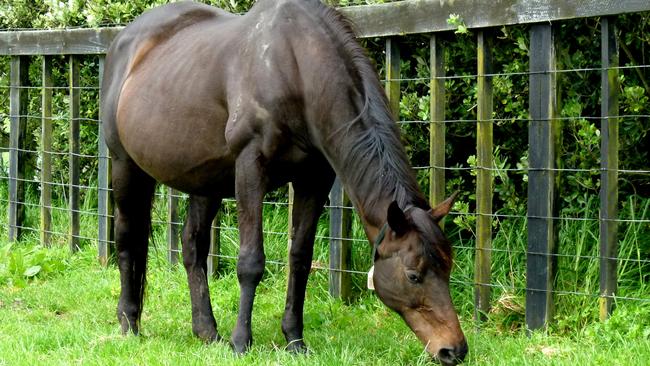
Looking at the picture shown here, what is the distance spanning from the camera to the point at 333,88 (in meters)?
5.53

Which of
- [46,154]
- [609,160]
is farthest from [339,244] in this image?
[46,154]

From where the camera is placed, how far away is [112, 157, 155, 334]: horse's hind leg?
6.96 meters

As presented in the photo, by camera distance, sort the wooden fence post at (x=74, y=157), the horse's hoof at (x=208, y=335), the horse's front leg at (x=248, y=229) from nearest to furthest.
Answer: the horse's front leg at (x=248, y=229) → the horse's hoof at (x=208, y=335) → the wooden fence post at (x=74, y=157)

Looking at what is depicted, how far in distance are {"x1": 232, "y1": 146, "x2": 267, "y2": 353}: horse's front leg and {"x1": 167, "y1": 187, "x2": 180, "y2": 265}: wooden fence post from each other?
9.79ft

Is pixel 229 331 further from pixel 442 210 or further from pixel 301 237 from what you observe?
pixel 442 210

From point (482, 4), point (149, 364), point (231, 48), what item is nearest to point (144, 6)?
point (231, 48)

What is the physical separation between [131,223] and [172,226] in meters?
1.70

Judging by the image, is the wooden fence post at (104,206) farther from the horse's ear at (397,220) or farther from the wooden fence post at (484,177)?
the horse's ear at (397,220)

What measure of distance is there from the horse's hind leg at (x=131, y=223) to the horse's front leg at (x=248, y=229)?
4.53 ft

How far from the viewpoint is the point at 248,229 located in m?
5.75

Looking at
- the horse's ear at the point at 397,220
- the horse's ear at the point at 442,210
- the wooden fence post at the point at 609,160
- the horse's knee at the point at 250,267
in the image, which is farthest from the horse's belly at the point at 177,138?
the wooden fence post at the point at 609,160

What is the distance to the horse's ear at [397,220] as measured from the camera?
4938 mm

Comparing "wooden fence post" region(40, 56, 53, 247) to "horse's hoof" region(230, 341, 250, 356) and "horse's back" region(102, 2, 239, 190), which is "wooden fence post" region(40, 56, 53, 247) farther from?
"horse's hoof" region(230, 341, 250, 356)

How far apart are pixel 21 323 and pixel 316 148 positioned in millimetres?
2449
